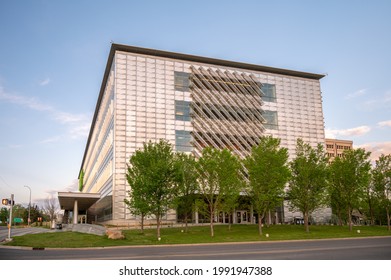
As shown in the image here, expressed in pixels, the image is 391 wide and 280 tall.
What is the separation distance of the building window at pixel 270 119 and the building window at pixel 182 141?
17163mm

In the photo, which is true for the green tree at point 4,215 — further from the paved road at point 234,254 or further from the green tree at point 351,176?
the paved road at point 234,254

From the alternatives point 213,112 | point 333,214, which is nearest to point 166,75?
point 213,112

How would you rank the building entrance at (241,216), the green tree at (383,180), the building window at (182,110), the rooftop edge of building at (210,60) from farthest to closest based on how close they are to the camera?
the building entrance at (241,216) → the building window at (182,110) → the rooftop edge of building at (210,60) → the green tree at (383,180)

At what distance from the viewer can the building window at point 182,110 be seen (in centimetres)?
6428

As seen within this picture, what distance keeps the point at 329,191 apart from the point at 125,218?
30486 millimetres

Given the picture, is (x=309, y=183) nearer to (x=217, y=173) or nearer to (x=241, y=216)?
(x=217, y=173)

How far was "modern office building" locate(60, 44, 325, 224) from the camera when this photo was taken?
60.1m

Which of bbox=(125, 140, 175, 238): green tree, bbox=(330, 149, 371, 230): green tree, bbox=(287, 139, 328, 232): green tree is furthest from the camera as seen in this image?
bbox=(330, 149, 371, 230): green tree

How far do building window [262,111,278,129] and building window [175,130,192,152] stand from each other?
56.3ft

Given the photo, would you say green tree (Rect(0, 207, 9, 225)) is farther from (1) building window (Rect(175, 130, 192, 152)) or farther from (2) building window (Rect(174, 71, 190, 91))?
(2) building window (Rect(174, 71, 190, 91))

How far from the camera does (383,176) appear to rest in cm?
5384

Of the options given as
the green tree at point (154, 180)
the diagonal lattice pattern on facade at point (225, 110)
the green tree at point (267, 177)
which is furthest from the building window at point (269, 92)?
the green tree at point (154, 180)

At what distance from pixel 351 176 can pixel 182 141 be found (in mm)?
27745

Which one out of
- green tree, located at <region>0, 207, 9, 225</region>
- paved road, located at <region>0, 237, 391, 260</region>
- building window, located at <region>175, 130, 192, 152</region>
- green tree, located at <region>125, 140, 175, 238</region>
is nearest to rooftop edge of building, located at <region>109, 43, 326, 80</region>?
building window, located at <region>175, 130, 192, 152</region>
